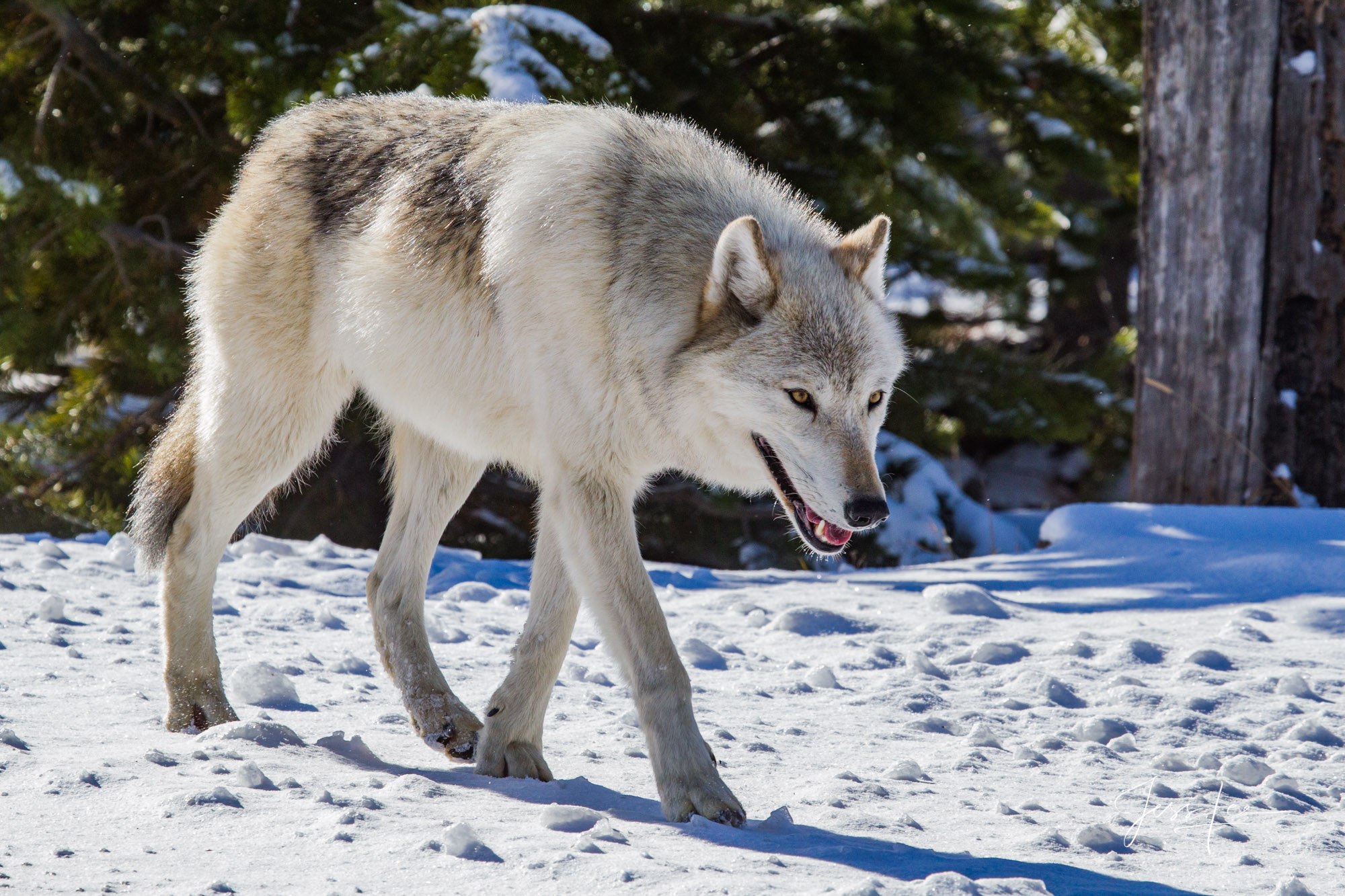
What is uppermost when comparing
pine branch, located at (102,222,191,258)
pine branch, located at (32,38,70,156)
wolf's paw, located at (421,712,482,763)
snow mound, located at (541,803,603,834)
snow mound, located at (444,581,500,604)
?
pine branch, located at (32,38,70,156)

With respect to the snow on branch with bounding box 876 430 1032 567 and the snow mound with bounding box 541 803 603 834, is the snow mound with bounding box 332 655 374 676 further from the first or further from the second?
the snow on branch with bounding box 876 430 1032 567

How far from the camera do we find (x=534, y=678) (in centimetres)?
323

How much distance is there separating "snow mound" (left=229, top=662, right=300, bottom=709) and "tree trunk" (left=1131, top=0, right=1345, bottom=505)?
413 centimetres

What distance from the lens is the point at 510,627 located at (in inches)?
180

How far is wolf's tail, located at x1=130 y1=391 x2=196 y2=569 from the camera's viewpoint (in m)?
3.90

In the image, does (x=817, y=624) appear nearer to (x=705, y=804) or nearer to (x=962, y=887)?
(x=705, y=804)

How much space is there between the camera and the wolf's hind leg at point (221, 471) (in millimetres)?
3660

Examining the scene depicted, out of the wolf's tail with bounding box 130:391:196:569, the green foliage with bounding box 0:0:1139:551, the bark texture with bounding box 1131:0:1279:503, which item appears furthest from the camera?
the green foliage with bounding box 0:0:1139:551

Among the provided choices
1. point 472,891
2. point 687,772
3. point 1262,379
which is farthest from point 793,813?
point 1262,379

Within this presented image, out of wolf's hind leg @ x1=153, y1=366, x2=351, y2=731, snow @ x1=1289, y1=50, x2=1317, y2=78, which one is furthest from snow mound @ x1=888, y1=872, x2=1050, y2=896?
snow @ x1=1289, y1=50, x2=1317, y2=78

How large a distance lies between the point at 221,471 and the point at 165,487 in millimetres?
324

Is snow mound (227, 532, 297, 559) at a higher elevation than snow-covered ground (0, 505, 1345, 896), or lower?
higher

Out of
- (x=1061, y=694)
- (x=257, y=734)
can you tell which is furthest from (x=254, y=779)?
(x=1061, y=694)

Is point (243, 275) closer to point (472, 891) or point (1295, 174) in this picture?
point (472, 891)
